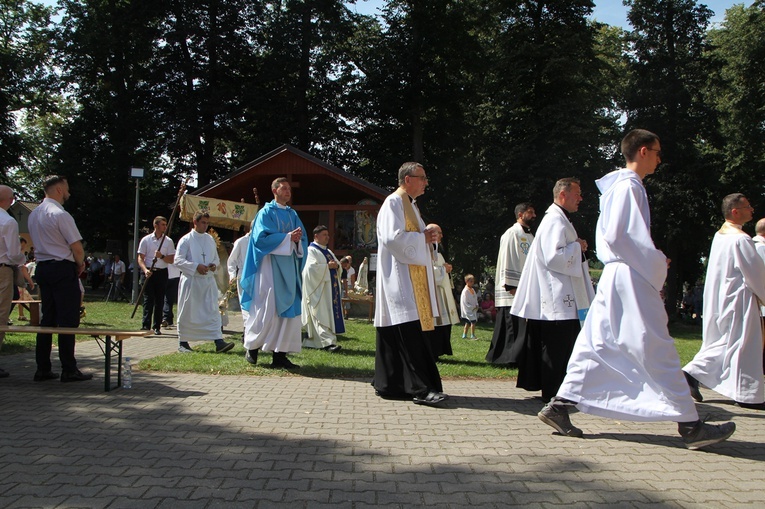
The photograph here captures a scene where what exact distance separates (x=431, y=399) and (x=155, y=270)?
804 cm

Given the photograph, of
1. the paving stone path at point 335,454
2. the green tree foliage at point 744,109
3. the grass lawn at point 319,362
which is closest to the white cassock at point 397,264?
the paving stone path at point 335,454

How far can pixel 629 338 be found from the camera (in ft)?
14.9

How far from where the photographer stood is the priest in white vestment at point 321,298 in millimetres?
10250

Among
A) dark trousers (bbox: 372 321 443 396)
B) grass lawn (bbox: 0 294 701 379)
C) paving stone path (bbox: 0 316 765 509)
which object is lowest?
paving stone path (bbox: 0 316 765 509)

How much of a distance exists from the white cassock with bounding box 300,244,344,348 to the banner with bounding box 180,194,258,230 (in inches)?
343

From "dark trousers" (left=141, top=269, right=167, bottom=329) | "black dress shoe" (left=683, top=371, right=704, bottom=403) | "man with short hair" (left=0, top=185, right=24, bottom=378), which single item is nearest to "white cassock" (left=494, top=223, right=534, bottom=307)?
"black dress shoe" (left=683, top=371, right=704, bottom=403)

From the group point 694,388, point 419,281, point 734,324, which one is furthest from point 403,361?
point 734,324

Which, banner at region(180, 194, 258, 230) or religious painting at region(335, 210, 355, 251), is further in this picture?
religious painting at region(335, 210, 355, 251)

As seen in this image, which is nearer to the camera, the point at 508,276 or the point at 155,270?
the point at 508,276

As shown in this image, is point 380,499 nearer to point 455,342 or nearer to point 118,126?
point 455,342

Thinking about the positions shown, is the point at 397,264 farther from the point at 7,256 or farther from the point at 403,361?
the point at 7,256

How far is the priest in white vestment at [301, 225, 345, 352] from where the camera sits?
10.2 m

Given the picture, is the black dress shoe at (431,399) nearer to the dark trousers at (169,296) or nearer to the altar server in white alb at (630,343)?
the altar server in white alb at (630,343)

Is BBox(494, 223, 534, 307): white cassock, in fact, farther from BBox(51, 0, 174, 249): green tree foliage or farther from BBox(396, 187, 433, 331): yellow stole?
BBox(51, 0, 174, 249): green tree foliage
